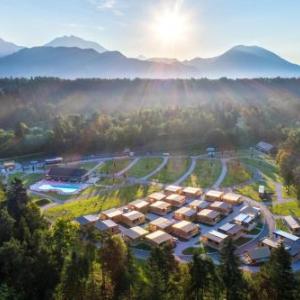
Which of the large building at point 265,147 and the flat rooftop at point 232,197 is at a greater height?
the large building at point 265,147

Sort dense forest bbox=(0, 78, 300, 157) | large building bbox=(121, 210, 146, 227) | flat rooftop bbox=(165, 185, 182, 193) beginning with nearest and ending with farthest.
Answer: large building bbox=(121, 210, 146, 227)
flat rooftop bbox=(165, 185, 182, 193)
dense forest bbox=(0, 78, 300, 157)

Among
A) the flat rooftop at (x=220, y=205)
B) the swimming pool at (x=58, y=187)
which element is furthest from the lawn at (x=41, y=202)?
Result: the flat rooftop at (x=220, y=205)

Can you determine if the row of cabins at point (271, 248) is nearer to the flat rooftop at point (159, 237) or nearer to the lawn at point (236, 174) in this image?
the flat rooftop at point (159, 237)

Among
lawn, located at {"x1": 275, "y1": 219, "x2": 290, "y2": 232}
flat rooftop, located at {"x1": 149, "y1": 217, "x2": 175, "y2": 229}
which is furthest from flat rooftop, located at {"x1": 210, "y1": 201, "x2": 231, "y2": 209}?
flat rooftop, located at {"x1": 149, "y1": 217, "x2": 175, "y2": 229}

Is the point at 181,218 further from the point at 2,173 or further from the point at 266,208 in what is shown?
the point at 2,173

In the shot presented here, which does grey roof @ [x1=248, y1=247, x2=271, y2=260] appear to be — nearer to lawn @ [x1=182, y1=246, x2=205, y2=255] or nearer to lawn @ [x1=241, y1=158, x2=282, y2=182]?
lawn @ [x1=182, y1=246, x2=205, y2=255]

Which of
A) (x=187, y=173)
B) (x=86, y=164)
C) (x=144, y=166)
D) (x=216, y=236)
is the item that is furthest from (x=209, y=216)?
(x=86, y=164)
